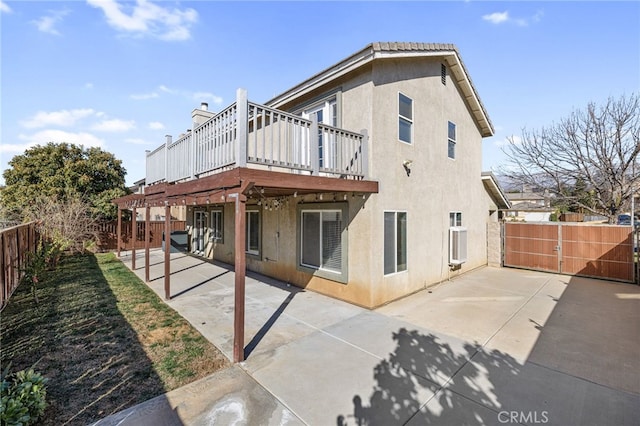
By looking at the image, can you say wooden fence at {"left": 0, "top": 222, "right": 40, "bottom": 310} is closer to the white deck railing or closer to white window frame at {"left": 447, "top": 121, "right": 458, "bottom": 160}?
the white deck railing

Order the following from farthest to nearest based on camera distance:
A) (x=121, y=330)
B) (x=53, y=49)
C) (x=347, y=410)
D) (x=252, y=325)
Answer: (x=53, y=49) < (x=252, y=325) < (x=121, y=330) < (x=347, y=410)

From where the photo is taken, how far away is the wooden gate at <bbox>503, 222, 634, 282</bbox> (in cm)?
973

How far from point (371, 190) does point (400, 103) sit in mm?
2680

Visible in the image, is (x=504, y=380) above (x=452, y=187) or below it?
below

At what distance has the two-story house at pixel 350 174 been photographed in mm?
5195

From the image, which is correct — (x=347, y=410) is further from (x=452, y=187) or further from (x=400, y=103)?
(x=452, y=187)

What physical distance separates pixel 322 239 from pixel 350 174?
213 cm

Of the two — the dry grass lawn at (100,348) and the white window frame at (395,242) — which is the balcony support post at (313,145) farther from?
the dry grass lawn at (100,348)

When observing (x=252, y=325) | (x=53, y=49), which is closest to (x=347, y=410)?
(x=252, y=325)

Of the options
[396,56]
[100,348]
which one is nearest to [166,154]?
[100,348]

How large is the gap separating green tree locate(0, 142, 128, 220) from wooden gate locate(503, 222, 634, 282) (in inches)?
789

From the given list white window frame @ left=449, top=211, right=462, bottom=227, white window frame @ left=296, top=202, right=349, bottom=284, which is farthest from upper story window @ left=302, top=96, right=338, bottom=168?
white window frame @ left=449, top=211, right=462, bottom=227

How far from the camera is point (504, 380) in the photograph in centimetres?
377

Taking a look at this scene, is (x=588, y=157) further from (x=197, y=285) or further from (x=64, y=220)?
(x=64, y=220)
